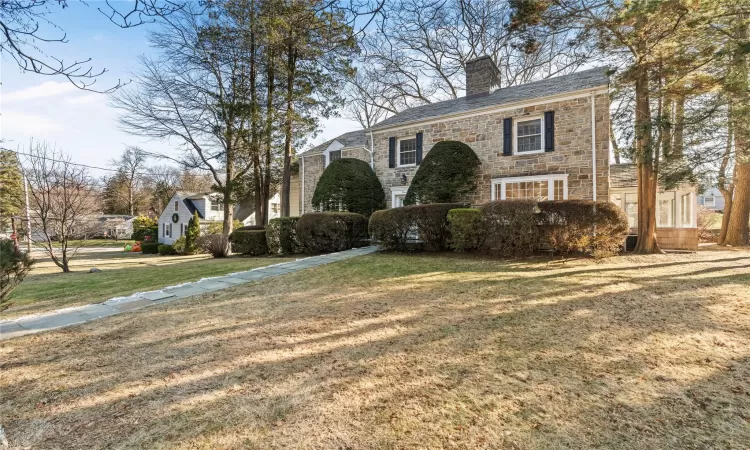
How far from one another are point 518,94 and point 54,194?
1681cm

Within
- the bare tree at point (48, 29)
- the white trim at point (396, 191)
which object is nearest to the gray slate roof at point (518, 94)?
the white trim at point (396, 191)

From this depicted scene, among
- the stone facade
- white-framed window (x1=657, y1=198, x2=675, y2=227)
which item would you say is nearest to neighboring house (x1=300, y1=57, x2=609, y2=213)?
the stone facade

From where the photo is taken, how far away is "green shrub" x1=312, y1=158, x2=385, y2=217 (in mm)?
13188

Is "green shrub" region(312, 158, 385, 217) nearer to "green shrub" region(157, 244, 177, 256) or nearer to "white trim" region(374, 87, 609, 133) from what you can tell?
"white trim" region(374, 87, 609, 133)

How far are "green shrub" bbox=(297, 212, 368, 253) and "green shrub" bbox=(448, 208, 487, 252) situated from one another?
3.69 metres

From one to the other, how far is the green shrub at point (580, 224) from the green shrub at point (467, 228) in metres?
1.34

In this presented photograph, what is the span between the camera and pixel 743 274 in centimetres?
574

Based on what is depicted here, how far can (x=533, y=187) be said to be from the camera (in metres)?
11.1

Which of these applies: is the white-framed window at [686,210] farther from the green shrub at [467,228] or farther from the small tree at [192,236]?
the small tree at [192,236]

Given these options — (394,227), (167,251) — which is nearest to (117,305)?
(394,227)

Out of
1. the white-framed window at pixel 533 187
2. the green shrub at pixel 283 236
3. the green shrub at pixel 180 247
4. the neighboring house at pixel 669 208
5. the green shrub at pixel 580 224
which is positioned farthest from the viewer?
the green shrub at pixel 180 247

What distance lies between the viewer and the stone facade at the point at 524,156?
9.98m

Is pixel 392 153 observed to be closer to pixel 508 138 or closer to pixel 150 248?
pixel 508 138

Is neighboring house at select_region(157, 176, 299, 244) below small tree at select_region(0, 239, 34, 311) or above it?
above
